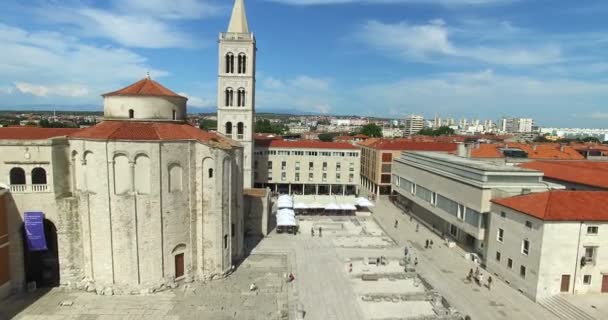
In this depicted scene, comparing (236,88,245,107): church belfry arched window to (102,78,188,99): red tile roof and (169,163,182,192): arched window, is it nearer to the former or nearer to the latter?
(102,78,188,99): red tile roof

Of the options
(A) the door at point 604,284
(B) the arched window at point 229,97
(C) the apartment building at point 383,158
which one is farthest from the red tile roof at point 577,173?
(B) the arched window at point 229,97

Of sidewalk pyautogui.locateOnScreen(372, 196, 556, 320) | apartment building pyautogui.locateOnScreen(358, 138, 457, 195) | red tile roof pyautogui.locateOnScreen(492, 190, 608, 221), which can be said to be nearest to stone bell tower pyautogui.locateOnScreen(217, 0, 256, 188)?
sidewalk pyautogui.locateOnScreen(372, 196, 556, 320)

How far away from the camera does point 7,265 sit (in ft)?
97.3

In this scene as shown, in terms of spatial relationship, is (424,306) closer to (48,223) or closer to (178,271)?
(178,271)

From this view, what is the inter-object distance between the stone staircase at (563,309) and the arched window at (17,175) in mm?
45712

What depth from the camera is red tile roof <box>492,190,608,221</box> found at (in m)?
30.3

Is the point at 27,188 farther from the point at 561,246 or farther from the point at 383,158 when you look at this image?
the point at 383,158

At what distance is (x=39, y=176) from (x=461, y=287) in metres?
39.9

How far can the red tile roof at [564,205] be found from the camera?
3030 cm

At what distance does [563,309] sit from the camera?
93.2 feet

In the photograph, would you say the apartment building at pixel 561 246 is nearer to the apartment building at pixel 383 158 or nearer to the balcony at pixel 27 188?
the balcony at pixel 27 188

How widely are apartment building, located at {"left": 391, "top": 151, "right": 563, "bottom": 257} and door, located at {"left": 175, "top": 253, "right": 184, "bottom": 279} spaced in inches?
1157

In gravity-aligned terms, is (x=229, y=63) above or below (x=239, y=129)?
above

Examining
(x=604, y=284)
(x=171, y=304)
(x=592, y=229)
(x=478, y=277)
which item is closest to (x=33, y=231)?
(x=171, y=304)
